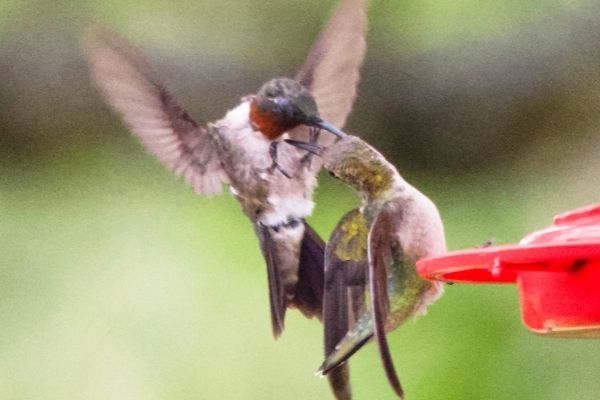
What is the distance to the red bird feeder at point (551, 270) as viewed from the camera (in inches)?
51.5

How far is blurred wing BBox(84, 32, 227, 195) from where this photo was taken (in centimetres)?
226

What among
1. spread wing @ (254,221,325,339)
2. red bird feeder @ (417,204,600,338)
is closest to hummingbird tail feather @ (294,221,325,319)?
spread wing @ (254,221,325,339)

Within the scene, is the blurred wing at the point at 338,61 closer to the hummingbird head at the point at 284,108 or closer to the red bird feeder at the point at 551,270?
the hummingbird head at the point at 284,108

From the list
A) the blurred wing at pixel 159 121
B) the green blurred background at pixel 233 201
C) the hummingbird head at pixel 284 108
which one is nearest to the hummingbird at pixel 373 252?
the hummingbird head at pixel 284 108

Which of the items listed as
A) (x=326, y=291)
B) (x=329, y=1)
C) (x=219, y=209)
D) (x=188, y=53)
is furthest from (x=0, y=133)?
(x=326, y=291)

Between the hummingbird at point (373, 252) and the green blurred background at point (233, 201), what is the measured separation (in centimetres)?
105

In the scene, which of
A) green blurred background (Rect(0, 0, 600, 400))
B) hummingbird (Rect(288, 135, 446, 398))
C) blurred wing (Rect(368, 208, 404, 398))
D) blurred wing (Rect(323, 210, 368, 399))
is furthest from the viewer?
green blurred background (Rect(0, 0, 600, 400))

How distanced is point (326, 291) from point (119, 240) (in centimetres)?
173

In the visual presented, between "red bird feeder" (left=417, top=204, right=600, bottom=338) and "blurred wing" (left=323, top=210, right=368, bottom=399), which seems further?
"blurred wing" (left=323, top=210, right=368, bottom=399)

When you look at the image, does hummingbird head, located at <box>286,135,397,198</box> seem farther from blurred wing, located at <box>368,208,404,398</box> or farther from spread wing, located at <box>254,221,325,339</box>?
spread wing, located at <box>254,221,325,339</box>

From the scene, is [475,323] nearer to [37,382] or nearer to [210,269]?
[210,269]

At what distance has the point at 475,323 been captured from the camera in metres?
3.43

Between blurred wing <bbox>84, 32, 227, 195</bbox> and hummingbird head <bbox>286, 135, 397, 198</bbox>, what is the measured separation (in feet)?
1.73

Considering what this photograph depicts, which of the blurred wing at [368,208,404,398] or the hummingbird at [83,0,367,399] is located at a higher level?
the hummingbird at [83,0,367,399]
